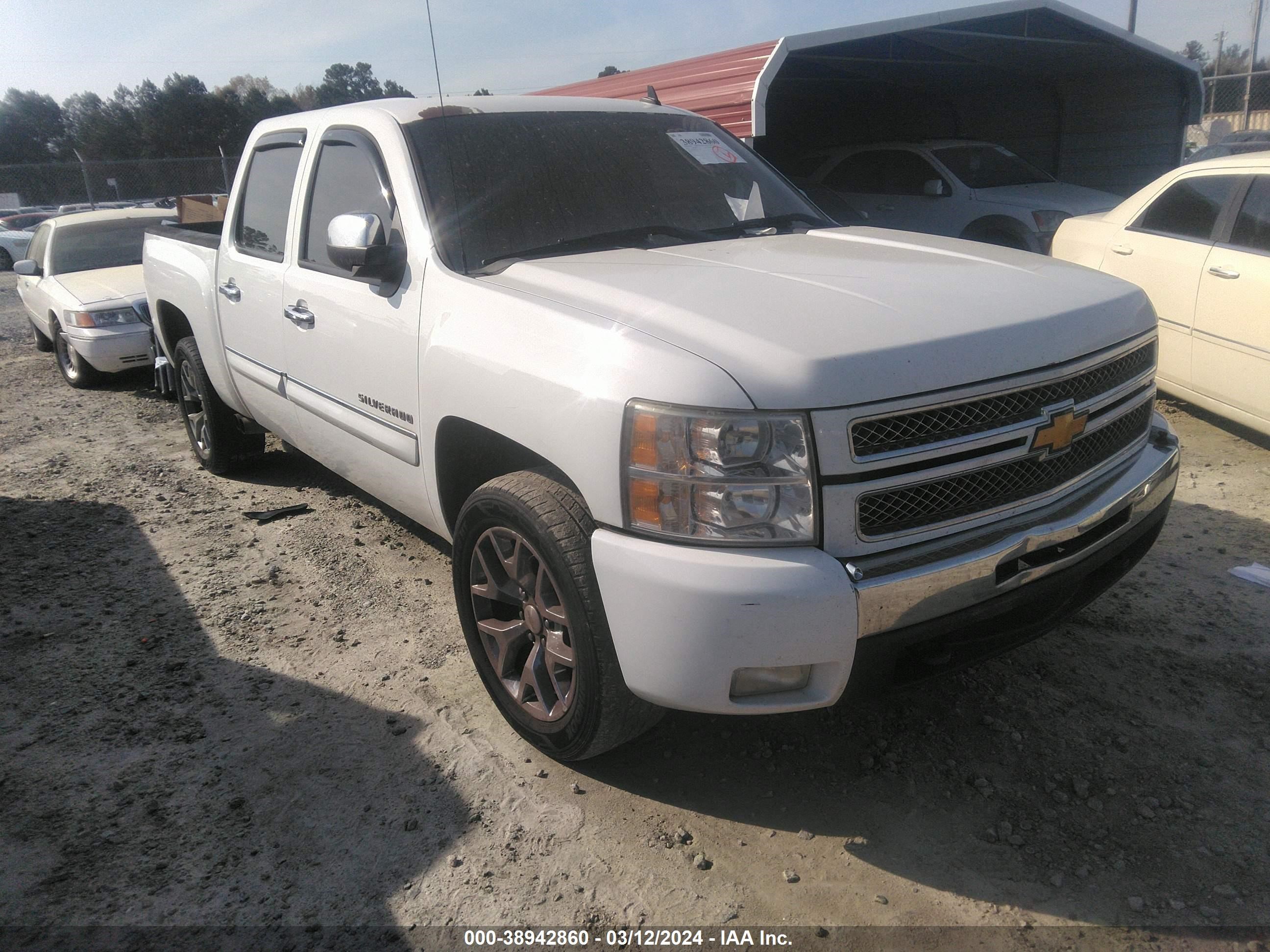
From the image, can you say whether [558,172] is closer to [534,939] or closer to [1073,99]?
[534,939]

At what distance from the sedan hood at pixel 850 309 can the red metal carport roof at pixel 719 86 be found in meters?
4.45

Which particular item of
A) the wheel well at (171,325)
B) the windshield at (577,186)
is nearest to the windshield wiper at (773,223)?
the windshield at (577,186)

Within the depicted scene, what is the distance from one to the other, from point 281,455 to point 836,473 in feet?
15.6

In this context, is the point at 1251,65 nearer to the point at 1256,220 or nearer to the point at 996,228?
the point at 996,228

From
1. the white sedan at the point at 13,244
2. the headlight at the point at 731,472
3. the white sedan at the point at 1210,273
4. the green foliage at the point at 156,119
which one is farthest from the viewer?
the green foliage at the point at 156,119

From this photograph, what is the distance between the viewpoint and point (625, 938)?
2254 mm

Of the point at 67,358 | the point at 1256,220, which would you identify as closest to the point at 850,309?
the point at 1256,220

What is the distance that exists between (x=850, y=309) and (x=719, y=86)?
6421 mm

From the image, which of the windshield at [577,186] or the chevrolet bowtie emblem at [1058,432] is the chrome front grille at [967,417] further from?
the windshield at [577,186]

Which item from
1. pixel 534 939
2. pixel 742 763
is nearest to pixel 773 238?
pixel 742 763

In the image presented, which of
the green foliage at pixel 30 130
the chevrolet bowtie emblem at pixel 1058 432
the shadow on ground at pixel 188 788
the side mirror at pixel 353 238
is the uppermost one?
the green foliage at pixel 30 130

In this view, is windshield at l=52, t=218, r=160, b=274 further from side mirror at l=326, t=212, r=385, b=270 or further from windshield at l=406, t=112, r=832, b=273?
side mirror at l=326, t=212, r=385, b=270

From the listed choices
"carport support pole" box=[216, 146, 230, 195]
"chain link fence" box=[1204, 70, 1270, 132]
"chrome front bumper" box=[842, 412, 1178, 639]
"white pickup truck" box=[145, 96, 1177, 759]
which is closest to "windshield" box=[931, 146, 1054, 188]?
"white pickup truck" box=[145, 96, 1177, 759]

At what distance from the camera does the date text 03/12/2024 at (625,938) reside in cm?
223
